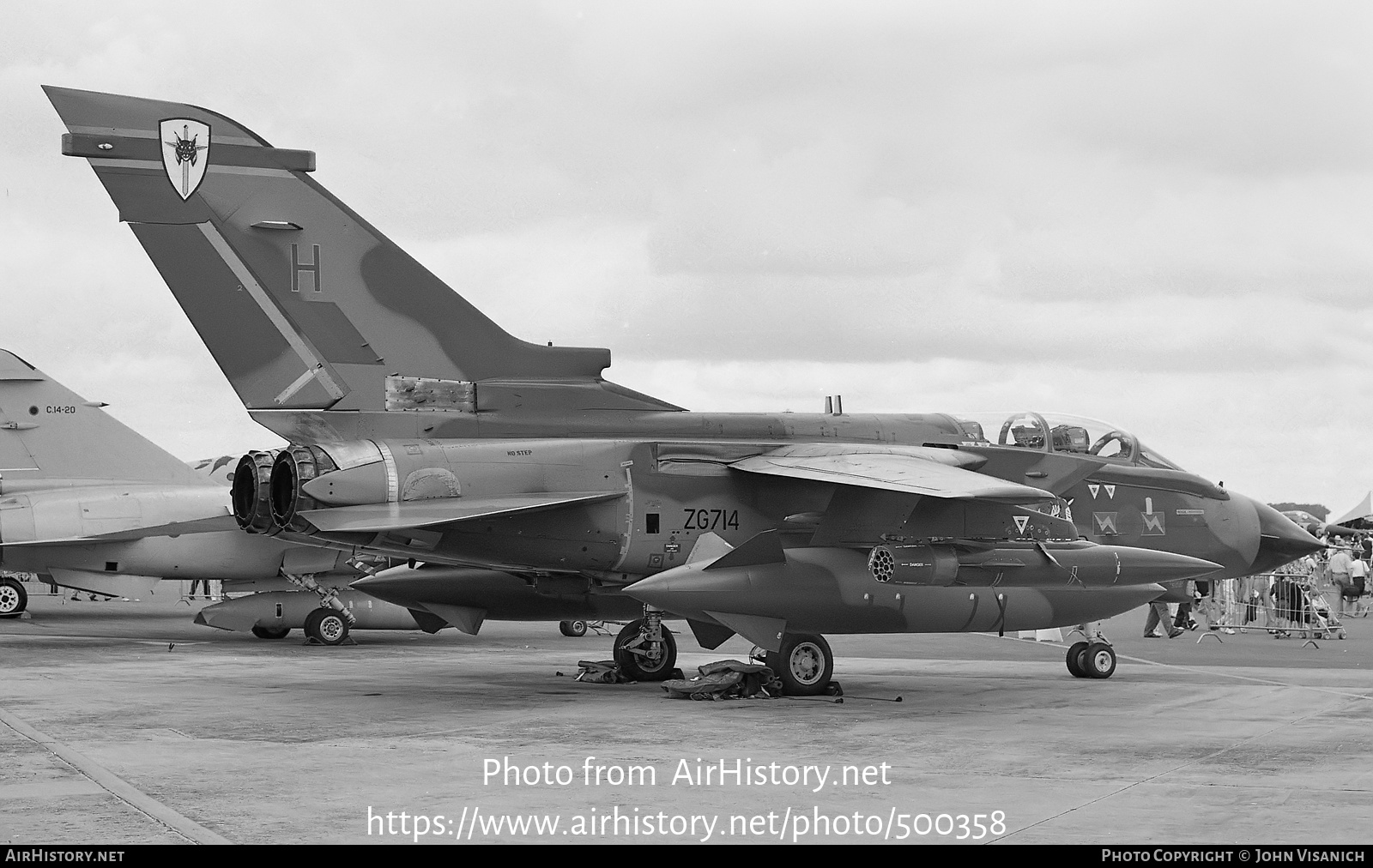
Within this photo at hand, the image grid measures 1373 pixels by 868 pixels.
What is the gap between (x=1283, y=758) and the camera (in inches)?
366

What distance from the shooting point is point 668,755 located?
9.26 meters

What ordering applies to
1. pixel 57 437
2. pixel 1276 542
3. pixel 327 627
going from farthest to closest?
pixel 57 437
pixel 327 627
pixel 1276 542

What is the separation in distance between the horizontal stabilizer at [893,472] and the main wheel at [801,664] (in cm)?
155

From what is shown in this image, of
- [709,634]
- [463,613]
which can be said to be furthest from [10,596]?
[709,634]

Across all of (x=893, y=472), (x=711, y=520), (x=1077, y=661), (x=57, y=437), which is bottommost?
(x=1077, y=661)

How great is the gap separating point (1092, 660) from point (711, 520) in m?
4.84


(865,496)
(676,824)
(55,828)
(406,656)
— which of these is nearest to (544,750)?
(676,824)

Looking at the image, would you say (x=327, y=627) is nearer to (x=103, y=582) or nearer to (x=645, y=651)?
(x=103, y=582)

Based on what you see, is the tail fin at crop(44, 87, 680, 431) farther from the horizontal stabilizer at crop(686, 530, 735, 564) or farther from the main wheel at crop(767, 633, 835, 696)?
the main wheel at crop(767, 633, 835, 696)

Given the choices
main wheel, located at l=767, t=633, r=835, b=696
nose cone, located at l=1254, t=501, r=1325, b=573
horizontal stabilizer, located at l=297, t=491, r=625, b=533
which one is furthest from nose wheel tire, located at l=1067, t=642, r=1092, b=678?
horizontal stabilizer, located at l=297, t=491, r=625, b=533

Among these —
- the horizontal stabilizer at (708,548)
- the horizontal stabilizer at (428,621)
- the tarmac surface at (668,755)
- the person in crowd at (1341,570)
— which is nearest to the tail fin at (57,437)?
the tarmac surface at (668,755)

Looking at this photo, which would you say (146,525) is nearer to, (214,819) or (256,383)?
(256,383)

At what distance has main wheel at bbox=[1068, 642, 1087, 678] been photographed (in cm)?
1535

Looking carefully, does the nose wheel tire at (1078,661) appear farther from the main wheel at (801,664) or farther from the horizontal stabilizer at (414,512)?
the horizontal stabilizer at (414,512)
